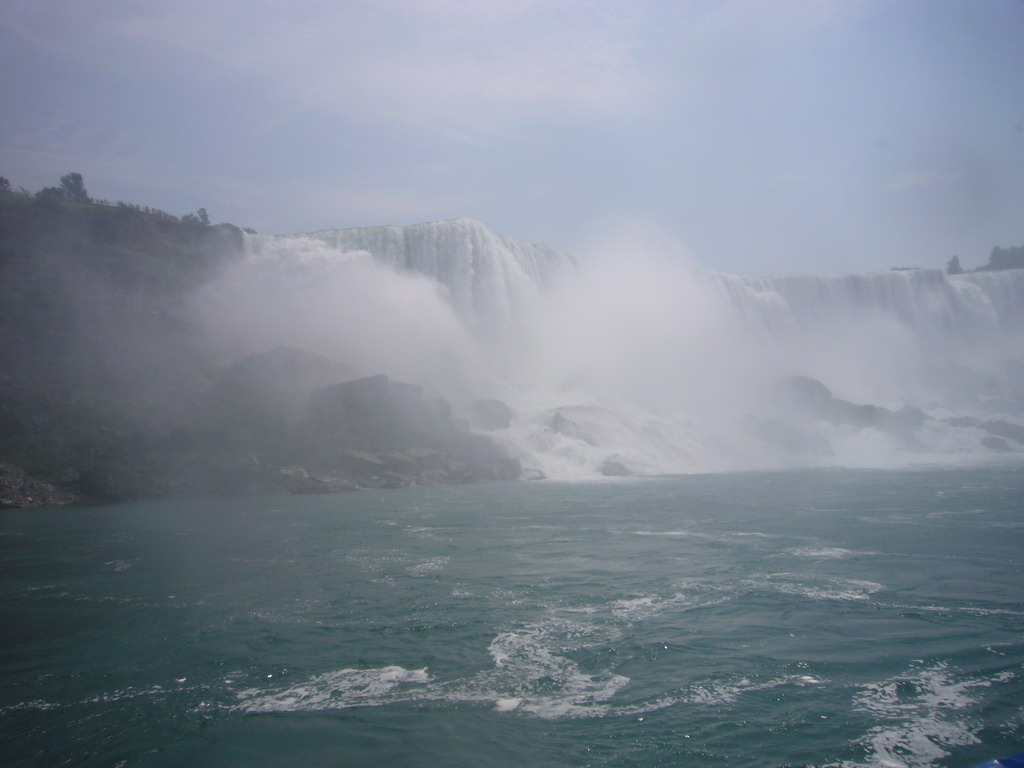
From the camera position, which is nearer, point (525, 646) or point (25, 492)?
point (525, 646)

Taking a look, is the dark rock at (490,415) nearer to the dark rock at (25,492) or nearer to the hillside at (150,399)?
the hillside at (150,399)

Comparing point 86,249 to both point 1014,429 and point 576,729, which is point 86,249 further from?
point 1014,429

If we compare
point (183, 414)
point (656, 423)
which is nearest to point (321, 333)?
point (183, 414)

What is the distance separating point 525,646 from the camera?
812 cm

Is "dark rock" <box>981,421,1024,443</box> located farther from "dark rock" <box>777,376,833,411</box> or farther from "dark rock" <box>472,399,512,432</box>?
"dark rock" <box>472,399,512,432</box>

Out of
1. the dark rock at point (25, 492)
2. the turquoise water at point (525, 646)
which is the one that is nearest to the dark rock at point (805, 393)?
the turquoise water at point (525, 646)

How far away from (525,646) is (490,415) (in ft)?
93.4

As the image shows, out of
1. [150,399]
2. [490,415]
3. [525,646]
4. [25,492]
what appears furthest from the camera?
[490,415]

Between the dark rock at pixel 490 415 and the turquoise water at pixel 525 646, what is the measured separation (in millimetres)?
19185

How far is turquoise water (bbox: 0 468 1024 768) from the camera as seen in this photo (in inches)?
227

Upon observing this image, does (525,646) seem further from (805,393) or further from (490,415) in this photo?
(805,393)

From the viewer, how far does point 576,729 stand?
19.5 ft

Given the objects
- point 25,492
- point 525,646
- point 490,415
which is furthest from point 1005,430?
point 25,492

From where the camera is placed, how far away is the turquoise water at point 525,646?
5.76 m
